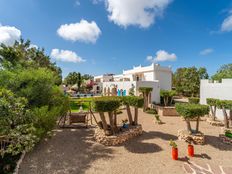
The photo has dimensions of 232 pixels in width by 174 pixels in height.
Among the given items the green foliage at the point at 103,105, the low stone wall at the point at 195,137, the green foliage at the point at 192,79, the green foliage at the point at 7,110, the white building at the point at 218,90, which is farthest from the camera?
the green foliage at the point at 192,79

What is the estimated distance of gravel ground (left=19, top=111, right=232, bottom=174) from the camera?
7.33 metres

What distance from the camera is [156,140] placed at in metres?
11.2

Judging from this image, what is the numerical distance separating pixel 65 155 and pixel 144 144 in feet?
17.5

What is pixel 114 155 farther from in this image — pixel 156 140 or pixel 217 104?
pixel 217 104

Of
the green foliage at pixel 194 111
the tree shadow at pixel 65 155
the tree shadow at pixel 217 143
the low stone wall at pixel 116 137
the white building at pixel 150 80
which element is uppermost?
the white building at pixel 150 80

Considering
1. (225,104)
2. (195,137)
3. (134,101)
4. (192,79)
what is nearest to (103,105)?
(134,101)

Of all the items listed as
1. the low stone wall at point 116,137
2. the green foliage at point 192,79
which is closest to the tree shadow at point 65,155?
the low stone wall at point 116,137

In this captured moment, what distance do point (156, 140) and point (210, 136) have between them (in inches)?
202

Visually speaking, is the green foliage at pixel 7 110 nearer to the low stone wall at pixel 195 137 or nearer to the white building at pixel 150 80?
the low stone wall at pixel 195 137

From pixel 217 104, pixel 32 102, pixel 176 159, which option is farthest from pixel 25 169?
pixel 217 104

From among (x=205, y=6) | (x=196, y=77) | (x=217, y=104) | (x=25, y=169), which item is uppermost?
(x=205, y=6)

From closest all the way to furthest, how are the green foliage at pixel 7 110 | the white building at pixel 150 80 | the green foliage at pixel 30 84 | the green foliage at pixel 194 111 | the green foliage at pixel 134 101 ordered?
the green foliage at pixel 7 110
the green foliage at pixel 30 84
the green foliage at pixel 194 111
the green foliage at pixel 134 101
the white building at pixel 150 80

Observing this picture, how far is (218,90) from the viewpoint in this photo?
64.2 ft

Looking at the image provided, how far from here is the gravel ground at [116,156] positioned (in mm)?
7332
